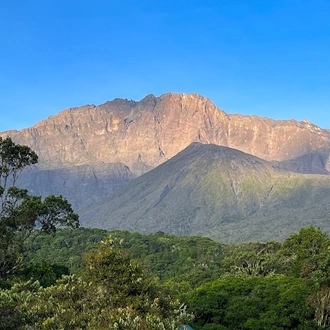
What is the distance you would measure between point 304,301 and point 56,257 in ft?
296

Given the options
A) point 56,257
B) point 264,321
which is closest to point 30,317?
point 264,321

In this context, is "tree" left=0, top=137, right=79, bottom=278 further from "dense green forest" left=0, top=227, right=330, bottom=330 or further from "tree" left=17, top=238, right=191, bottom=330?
Result: "tree" left=17, top=238, right=191, bottom=330

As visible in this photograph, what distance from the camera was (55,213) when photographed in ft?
115

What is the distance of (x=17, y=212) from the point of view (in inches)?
1291

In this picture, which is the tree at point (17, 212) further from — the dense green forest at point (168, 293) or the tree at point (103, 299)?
the tree at point (103, 299)

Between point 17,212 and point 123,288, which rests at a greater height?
point 17,212

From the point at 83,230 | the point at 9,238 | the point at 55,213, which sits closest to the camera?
the point at 9,238

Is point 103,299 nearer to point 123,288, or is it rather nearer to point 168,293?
point 123,288

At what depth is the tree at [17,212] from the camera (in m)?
32.3

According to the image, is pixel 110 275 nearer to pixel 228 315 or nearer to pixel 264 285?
pixel 228 315

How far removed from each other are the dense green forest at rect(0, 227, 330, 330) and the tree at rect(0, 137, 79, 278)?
76.6 inches

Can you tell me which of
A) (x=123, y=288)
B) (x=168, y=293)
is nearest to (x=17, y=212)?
(x=168, y=293)

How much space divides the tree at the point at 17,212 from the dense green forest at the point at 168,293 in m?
1.95

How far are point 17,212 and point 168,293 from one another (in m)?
16.7
